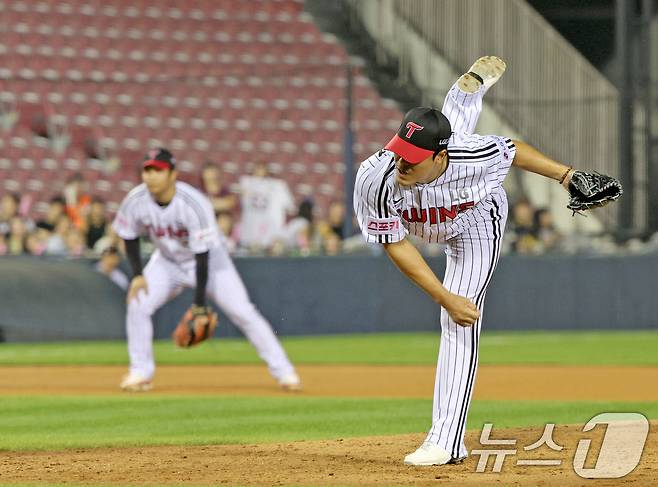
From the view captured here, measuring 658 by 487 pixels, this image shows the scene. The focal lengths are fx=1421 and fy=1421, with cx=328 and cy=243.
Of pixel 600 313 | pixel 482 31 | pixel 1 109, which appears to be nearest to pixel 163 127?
pixel 1 109

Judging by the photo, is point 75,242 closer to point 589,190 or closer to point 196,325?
point 196,325

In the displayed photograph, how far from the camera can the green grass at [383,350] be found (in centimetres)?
1447

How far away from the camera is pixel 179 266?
11.1 m

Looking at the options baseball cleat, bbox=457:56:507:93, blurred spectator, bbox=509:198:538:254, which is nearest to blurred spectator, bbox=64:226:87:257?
blurred spectator, bbox=509:198:538:254

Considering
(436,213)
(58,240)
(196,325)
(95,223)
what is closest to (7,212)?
(58,240)

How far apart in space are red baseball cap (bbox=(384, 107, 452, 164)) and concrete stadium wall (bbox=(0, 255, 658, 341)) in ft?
34.9

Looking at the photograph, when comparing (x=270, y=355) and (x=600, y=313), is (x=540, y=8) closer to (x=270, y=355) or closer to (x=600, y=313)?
(x=600, y=313)

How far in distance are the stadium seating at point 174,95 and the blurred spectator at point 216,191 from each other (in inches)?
43.0

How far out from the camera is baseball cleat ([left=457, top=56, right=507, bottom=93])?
22.0 ft

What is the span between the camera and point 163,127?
19.2 meters

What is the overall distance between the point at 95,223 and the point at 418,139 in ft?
36.5

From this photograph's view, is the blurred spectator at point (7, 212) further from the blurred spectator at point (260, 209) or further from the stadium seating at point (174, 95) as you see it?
the blurred spectator at point (260, 209)

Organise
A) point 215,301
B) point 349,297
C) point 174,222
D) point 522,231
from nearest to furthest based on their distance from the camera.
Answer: point 174,222 < point 215,301 < point 349,297 < point 522,231

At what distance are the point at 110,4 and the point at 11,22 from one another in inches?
63.5
